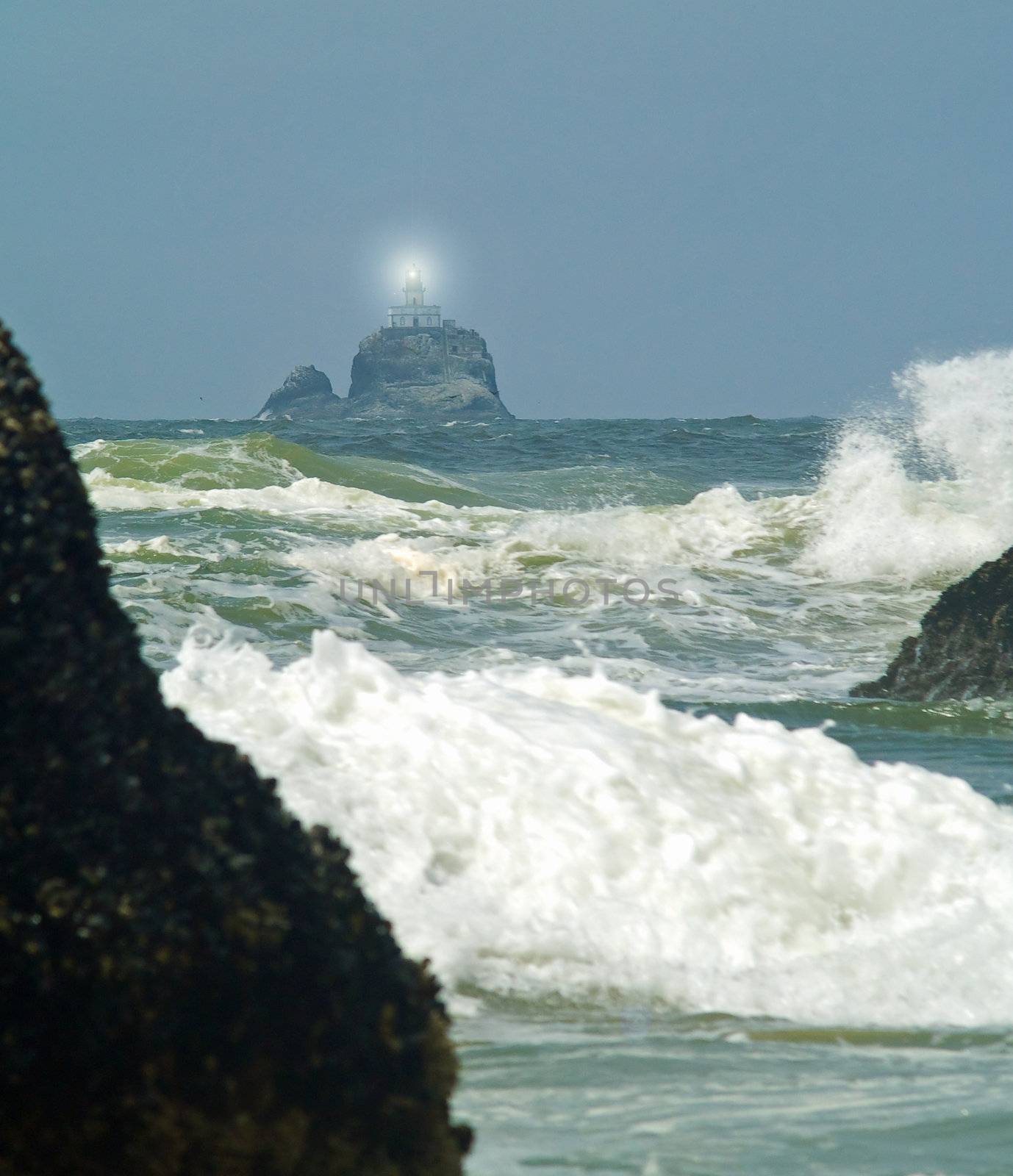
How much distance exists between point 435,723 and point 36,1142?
2.54m

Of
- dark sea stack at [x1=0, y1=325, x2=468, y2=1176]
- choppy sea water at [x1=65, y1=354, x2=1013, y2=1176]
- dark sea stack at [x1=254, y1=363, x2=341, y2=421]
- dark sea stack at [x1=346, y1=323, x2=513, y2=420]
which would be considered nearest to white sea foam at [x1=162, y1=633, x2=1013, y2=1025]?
choppy sea water at [x1=65, y1=354, x2=1013, y2=1176]

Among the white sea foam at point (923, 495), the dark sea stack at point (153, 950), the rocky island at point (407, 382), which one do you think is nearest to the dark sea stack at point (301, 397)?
the rocky island at point (407, 382)

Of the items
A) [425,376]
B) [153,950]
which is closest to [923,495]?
[153,950]

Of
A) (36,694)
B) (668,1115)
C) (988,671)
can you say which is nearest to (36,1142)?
(36,694)

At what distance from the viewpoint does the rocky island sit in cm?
11288

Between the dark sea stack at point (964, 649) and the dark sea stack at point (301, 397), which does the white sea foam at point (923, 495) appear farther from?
the dark sea stack at point (301, 397)

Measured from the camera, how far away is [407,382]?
4584 inches

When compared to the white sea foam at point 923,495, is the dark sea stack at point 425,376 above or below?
above

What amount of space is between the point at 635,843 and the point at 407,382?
114579 mm

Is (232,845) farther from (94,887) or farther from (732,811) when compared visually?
(732,811)

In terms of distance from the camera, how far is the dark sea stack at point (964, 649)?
7383 millimetres

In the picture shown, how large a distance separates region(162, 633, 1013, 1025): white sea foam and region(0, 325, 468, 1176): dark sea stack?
57.1 inches

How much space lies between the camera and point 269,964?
5.47 feet

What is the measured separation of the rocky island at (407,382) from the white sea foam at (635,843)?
107m
